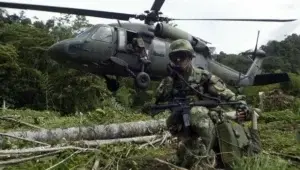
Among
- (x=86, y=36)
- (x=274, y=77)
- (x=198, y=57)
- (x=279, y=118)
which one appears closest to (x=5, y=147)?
(x=279, y=118)

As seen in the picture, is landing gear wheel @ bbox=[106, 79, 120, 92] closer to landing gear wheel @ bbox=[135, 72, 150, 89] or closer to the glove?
landing gear wheel @ bbox=[135, 72, 150, 89]

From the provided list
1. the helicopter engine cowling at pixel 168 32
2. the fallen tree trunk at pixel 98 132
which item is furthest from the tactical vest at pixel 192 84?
the helicopter engine cowling at pixel 168 32

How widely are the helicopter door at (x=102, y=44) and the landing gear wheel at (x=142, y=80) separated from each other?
0.84 m

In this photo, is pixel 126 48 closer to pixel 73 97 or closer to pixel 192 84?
pixel 192 84

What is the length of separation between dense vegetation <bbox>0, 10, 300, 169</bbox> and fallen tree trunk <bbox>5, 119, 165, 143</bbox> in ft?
1.29

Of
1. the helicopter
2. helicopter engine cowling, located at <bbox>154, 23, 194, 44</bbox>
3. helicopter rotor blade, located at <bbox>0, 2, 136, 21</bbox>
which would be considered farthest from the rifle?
helicopter engine cowling, located at <bbox>154, 23, 194, 44</bbox>

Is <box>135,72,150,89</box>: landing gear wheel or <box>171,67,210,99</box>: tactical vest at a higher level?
<box>171,67,210,99</box>: tactical vest

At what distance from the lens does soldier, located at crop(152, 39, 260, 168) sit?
4.43 m

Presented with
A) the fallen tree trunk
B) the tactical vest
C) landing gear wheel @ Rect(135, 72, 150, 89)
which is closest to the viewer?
the tactical vest

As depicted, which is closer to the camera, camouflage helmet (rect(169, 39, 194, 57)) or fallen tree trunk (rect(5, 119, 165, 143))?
camouflage helmet (rect(169, 39, 194, 57))

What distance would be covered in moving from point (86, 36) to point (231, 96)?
683 cm

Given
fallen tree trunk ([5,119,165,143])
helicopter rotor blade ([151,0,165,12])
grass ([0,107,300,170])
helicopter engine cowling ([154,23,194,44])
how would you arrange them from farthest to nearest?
helicopter engine cowling ([154,23,194,44]) → helicopter rotor blade ([151,0,165,12]) → fallen tree trunk ([5,119,165,143]) → grass ([0,107,300,170])

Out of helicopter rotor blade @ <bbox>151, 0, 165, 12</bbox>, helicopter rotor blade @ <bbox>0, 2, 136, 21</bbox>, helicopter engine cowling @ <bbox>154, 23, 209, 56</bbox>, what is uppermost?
helicopter rotor blade @ <bbox>151, 0, 165, 12</bbox>

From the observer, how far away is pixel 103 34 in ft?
35.8
